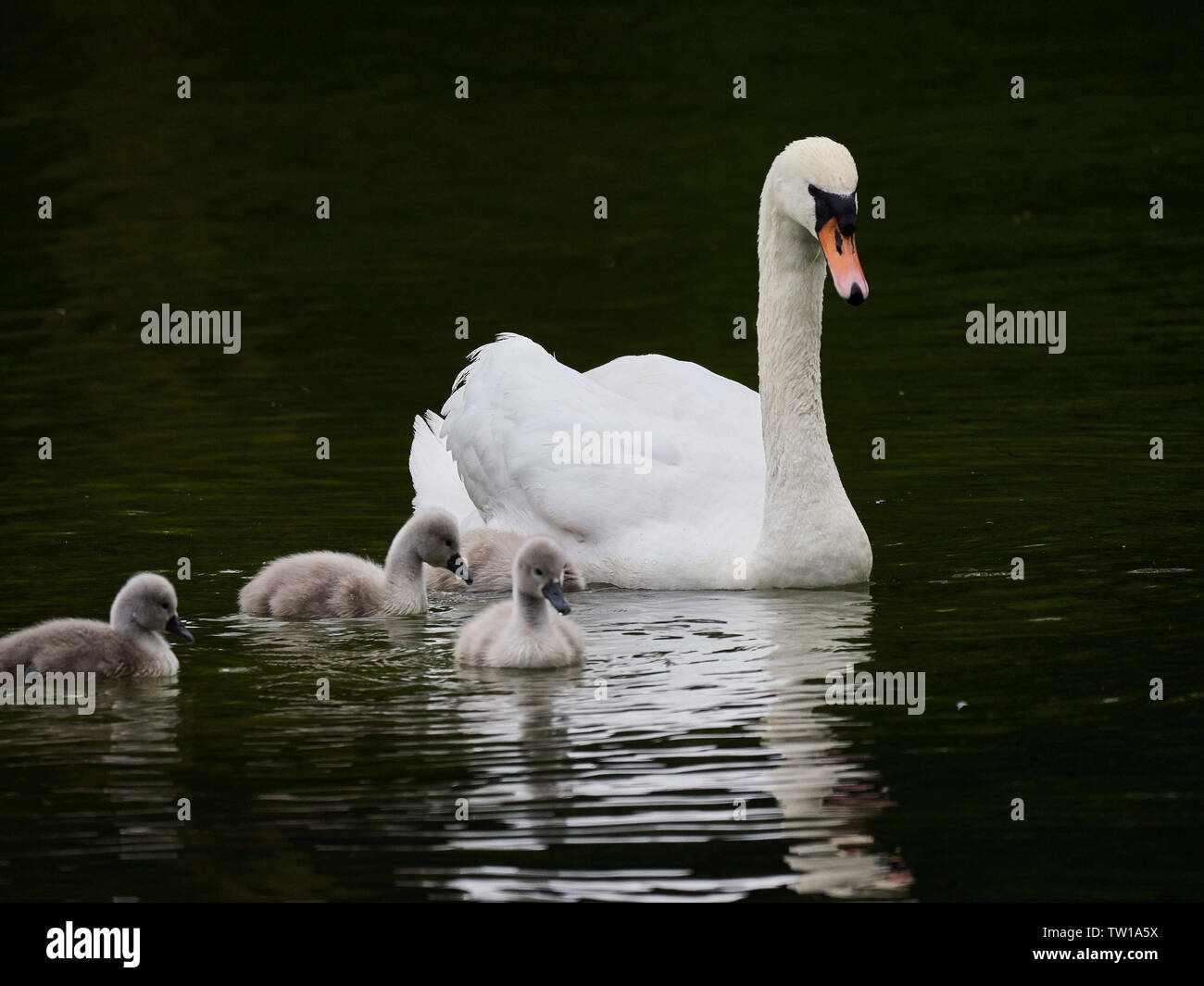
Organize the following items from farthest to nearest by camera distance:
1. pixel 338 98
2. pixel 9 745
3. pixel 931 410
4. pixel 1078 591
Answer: pixel 338 98 < pixel 931 410 < pixel 1078 591 < pixel 9 745

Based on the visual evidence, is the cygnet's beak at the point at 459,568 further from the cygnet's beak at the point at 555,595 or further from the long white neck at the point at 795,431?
the long white neck at the point at 795,431

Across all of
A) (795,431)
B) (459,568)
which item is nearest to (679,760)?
(459,568)

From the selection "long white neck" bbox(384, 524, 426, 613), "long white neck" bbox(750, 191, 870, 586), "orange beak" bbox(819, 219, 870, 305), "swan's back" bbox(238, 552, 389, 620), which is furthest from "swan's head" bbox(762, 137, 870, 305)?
"swan's back" bbox(238, 552, 389, 620)

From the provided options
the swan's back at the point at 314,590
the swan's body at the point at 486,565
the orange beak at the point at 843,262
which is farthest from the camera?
the swan's body at the point at 486,565

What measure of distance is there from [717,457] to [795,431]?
67 centimetres

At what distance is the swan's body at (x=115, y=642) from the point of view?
35.4 feet

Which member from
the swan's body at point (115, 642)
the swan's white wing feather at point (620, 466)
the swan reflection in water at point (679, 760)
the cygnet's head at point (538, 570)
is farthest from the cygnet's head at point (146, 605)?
the swan's white wing feather at point (620, 466)

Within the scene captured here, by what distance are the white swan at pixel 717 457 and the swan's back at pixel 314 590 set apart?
1.24 m

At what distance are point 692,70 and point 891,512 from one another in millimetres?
21950

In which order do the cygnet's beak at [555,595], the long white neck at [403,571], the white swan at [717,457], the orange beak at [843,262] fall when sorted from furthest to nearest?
the white swan at [717,457], the long white neck at [403,571], the orange beak at [843,262], the cygnet's beak at [555,595]

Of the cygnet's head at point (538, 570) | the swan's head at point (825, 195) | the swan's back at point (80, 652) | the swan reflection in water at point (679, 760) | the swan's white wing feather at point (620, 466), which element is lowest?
the swan reflection in water at point (679, 760)
